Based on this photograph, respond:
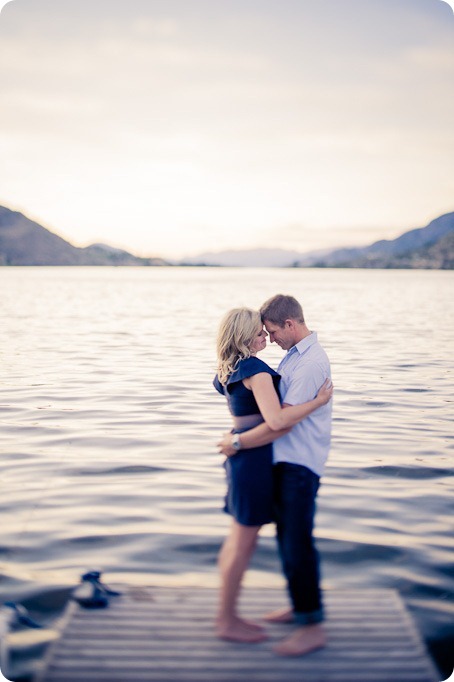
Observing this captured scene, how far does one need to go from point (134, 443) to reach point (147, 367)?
28.6 feet

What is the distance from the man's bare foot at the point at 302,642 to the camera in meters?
4.38

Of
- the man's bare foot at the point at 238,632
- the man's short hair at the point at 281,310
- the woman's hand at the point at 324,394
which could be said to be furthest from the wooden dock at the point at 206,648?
the man's short hair at the point at 281,310

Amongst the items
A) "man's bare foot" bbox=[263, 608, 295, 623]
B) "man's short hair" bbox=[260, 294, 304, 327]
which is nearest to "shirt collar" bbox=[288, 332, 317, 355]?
"man's short hair" bbox=[260, 294, 304, 327]

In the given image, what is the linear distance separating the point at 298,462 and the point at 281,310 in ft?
3.06

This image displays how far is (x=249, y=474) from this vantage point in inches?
185

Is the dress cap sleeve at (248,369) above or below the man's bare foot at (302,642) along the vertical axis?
above

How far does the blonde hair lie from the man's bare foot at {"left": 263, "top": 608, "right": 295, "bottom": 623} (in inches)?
60.0

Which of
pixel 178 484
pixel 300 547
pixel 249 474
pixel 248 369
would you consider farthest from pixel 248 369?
pixel 178 484

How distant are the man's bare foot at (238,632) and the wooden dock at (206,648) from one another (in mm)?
39

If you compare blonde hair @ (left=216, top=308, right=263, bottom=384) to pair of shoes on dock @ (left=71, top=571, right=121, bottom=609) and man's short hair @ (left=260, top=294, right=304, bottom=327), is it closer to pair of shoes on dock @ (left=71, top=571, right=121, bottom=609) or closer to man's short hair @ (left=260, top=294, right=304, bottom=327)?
man's short hair @ (left=260, top=294, right=304, bottom=327)

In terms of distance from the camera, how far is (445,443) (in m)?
11.1

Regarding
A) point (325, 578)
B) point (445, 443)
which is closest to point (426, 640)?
point (325, 578)

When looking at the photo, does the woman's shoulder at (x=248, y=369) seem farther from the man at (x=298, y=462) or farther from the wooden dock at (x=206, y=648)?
the wooden dock at (x=206, y=648)

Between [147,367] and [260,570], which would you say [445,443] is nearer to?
[260,570]
